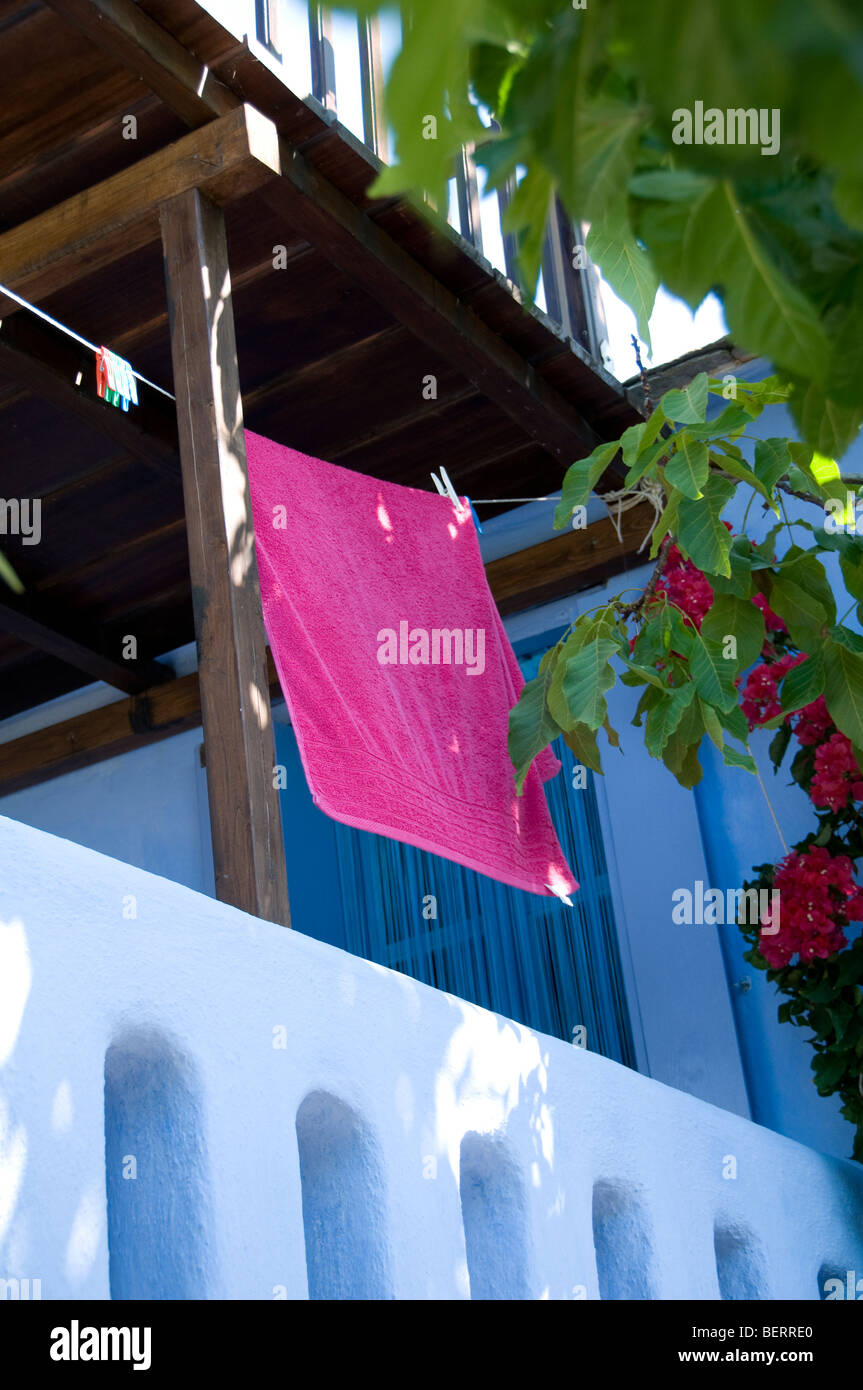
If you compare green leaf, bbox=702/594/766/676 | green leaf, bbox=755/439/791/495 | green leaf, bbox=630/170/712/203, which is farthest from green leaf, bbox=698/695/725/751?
green leaf, bbox=630/170/712/203

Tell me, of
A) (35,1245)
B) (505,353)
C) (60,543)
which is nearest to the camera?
(35,1245)

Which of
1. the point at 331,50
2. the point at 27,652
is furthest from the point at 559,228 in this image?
the point at 27,652

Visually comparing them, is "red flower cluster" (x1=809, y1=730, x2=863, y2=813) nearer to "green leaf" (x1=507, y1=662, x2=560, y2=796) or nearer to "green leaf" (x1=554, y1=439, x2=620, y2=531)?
"green leaf" (x1=507, y1=662, x2=560, y2=796)

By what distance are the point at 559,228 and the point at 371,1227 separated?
3.67m

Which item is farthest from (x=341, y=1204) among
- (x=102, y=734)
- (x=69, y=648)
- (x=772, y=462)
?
(x=102, y=734)

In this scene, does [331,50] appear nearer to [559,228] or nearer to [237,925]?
[559,228]

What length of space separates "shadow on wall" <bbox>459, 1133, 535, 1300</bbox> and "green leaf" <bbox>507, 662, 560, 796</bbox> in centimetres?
90

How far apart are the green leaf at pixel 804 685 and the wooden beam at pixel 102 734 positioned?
306 cm

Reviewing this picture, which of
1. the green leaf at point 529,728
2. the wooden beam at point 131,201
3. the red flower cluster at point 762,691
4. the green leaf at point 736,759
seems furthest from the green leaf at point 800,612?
the wooden beam at point 131,201

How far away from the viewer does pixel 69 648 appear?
233 inches

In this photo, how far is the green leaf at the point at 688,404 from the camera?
9.89ft

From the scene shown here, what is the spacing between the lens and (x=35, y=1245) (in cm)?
199

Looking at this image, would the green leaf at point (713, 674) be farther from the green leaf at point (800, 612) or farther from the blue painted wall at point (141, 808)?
the blue painted wall at point (141, 808)

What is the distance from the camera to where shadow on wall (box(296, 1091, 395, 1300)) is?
2645mm
